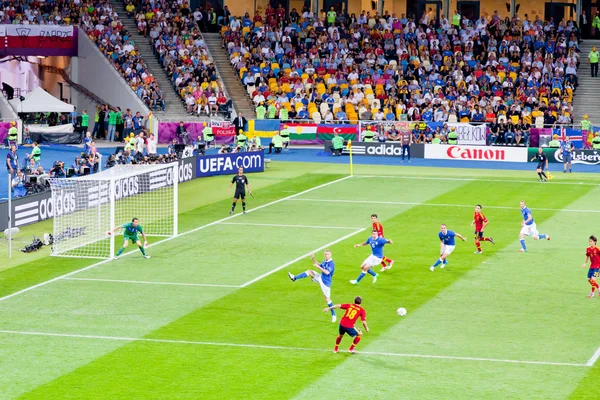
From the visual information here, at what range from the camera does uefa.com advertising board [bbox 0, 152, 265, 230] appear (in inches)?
1511

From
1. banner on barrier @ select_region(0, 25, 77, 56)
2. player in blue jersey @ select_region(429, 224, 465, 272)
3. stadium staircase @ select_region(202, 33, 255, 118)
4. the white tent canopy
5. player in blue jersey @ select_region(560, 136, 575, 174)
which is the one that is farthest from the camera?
stadium staircase @ select_region(202, 33, 255, 118)

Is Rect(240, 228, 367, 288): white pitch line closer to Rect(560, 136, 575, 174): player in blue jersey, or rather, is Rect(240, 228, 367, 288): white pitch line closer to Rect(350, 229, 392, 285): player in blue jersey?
Rect(350, 229, 392, 285): player in blue jersey

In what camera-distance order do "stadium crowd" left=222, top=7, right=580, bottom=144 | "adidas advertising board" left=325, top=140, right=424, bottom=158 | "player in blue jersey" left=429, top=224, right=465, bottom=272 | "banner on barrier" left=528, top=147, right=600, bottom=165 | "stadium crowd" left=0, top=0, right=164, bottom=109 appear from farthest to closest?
"stadium crowd" left=0, top=0, right=164, bottom=109
"stadium crowd" left=222, top=7, right=580, bottom=144
"adidas advertising board" left=325, top=140, right=424, bottom=158
"banner on barrier" left=528, top=147, right=600, bottom=165
"player in blue jersey" left=429, top=224, right=465, bottom=272

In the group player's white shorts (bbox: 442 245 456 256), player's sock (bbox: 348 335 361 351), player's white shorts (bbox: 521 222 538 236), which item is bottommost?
player's sock (bbox: 348 335 361 351)

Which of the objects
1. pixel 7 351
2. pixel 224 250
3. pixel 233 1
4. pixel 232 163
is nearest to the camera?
pixel 7 351

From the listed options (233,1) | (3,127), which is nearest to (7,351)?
(3,127)

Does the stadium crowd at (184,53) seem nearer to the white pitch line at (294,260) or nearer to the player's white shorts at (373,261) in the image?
the white pitch line at (294,260)

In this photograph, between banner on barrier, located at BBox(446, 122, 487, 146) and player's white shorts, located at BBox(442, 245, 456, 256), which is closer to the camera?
player's white shorts, located at BBox(442, 245, 456, 256)

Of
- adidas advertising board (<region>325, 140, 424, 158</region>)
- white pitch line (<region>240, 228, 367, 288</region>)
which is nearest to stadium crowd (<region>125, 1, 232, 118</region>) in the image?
adidas advertising board (<region>325, 140, 424, 158</region>)

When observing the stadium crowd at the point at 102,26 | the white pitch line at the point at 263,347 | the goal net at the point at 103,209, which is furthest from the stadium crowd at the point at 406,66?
the white pitch line at the point at 263,347

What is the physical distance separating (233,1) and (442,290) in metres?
51.6

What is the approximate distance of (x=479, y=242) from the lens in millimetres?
35906

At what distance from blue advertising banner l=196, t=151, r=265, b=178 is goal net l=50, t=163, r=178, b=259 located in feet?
21.8

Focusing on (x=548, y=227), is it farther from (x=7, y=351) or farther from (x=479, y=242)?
(x=7, y=351)
